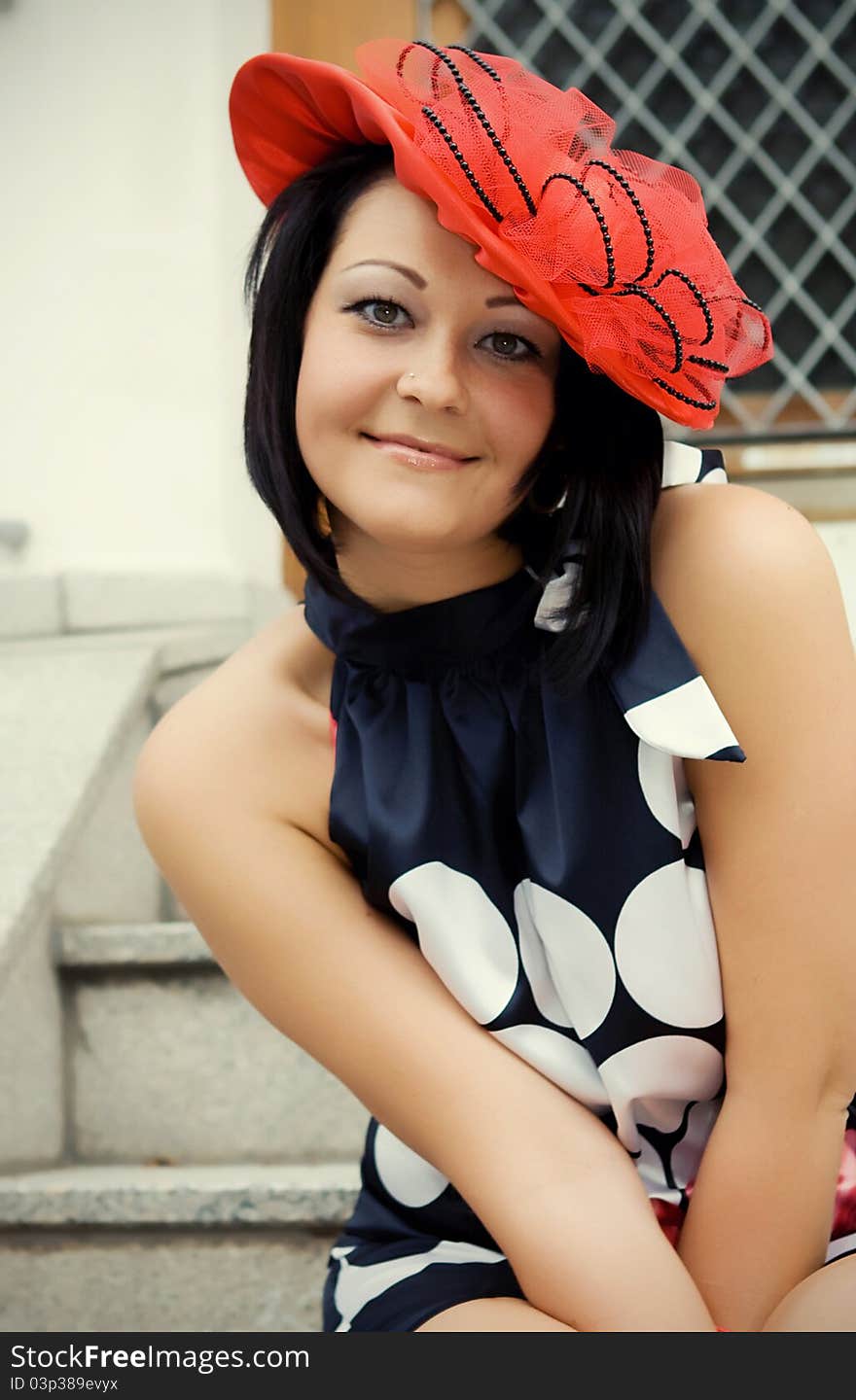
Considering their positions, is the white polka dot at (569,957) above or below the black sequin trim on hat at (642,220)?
below

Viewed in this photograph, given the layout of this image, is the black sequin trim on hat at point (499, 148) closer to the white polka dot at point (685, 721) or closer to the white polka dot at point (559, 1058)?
the white polka dot at point (685, 721)

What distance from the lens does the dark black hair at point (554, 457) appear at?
810mm

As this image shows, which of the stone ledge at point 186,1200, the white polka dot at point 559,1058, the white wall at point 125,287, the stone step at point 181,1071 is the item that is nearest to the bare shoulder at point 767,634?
the white polka dot at point 559,1058

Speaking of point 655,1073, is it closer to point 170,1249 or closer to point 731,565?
point 731,565

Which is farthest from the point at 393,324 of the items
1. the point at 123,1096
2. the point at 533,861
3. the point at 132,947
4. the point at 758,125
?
the point at 758,125

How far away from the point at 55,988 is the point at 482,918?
71 centimetres

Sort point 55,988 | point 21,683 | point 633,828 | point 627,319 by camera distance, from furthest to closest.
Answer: point 21,683
point 55,988
point 633,828
point 627,319

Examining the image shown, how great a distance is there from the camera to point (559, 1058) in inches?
34.6

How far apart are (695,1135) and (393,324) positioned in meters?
0.60

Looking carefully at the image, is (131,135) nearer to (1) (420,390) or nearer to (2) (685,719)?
(1) (420,390)

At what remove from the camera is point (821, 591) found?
0.79 meters

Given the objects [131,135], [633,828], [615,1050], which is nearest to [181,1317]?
[615,1050]

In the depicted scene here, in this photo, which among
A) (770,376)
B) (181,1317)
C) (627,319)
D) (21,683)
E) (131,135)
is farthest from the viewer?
(770,376)

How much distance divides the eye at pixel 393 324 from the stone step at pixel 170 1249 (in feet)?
2.58
